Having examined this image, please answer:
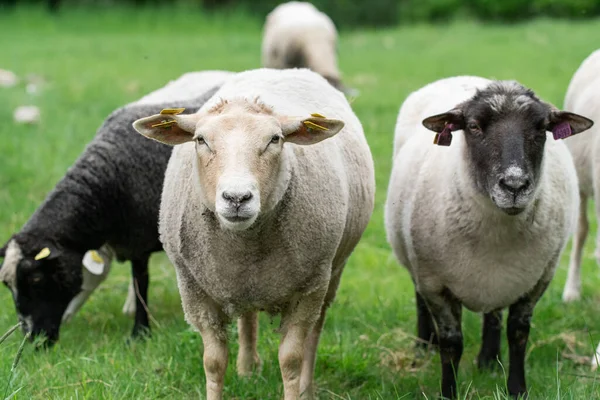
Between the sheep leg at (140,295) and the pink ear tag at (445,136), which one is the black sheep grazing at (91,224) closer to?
the sheep leg at (140,295)

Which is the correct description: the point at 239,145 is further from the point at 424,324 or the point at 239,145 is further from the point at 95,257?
the point at 95,257

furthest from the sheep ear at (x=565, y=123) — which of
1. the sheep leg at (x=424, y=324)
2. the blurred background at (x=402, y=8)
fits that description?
the blurred background at (x=402, y=8)

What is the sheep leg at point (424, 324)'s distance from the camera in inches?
203

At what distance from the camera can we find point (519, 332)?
14.5ft

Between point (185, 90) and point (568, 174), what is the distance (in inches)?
108

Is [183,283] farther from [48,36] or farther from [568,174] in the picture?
[48,36]

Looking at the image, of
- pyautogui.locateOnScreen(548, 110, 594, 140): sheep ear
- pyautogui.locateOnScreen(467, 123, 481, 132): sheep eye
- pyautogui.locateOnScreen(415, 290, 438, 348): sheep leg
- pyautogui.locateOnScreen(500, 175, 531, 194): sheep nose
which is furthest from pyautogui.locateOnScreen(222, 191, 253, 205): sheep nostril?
pyautogui.locateOnScreen(415, 290, 438, 348): sheep leg

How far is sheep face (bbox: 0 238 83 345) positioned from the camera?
16.6 ft

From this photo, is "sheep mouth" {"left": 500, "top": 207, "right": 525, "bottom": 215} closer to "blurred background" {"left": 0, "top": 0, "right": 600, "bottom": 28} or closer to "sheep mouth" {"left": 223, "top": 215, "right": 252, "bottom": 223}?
"sheep mouth" {"left": 223, "top": 215, "right": 252, "bottom": 223}

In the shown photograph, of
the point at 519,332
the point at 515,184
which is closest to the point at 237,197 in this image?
the point at 515,184

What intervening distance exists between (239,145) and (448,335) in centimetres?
165

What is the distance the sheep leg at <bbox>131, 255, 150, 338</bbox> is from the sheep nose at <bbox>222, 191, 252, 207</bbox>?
233 centimetres

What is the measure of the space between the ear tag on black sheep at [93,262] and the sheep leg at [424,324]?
6.32 feet

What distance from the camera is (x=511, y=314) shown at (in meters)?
4.43
